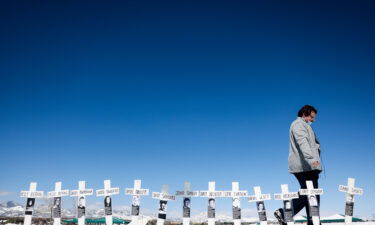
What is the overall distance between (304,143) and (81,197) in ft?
19.2

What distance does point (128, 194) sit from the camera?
8703 mm

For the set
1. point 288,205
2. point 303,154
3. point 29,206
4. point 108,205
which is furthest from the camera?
point 29,206

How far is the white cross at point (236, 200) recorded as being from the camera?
8.54 m

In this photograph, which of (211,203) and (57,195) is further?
(57,195)

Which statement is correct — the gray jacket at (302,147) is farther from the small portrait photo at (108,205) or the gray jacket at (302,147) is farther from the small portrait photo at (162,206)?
the small portrait photo at (108,205)

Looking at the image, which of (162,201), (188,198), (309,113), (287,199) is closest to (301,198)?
(287,199)

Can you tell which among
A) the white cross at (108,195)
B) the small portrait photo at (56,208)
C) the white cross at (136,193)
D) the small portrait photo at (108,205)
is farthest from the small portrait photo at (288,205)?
the small portrait photo at (56,208)

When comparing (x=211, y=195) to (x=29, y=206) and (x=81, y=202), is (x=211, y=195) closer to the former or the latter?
(x=81, y=202)

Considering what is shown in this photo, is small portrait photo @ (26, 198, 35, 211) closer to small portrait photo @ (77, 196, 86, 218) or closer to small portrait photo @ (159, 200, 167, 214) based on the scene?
small portrait photo @ (77, 196, 86, 218)

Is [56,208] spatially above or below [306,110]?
below

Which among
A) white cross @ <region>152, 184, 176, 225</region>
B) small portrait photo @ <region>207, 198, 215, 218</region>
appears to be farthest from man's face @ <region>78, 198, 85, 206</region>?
small portrait photo @ <region>207, 198, 215, 218</region>

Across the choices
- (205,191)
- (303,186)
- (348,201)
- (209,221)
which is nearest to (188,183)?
(205,191)

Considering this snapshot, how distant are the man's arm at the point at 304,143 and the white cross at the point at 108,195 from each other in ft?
15.5

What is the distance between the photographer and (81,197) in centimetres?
900
